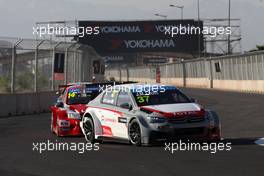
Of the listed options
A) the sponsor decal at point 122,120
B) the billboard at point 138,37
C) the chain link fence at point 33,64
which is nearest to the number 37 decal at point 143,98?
the sponsor decal at point 122,120

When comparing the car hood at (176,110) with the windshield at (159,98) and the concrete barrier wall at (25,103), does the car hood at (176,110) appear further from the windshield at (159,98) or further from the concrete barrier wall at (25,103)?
the concrete barrier wall at (25,103)

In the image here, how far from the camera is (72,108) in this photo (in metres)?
17.8

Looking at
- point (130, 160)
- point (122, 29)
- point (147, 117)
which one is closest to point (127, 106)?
point (147, 117)

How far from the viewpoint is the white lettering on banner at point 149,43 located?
8119 cm

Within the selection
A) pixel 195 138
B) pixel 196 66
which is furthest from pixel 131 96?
pixel 196 66

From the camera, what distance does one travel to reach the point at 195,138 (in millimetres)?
13742

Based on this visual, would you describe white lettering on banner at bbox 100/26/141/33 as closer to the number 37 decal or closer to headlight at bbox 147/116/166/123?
the number 37 decal

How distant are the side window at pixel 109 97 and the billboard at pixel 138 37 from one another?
64306mm

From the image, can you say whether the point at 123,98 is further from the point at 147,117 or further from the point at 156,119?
the point at 156,119

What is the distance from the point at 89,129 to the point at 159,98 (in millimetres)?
2031

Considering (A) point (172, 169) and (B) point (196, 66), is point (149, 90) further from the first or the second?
(B) point (196, 66)

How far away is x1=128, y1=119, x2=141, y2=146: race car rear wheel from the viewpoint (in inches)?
550

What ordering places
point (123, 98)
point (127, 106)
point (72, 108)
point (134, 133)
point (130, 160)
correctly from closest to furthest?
point (130, 160), point (134, 133), point (127, 106), point (123, 98), point (72, 108)

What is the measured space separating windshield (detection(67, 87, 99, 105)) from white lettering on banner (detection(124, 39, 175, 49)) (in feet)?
206
